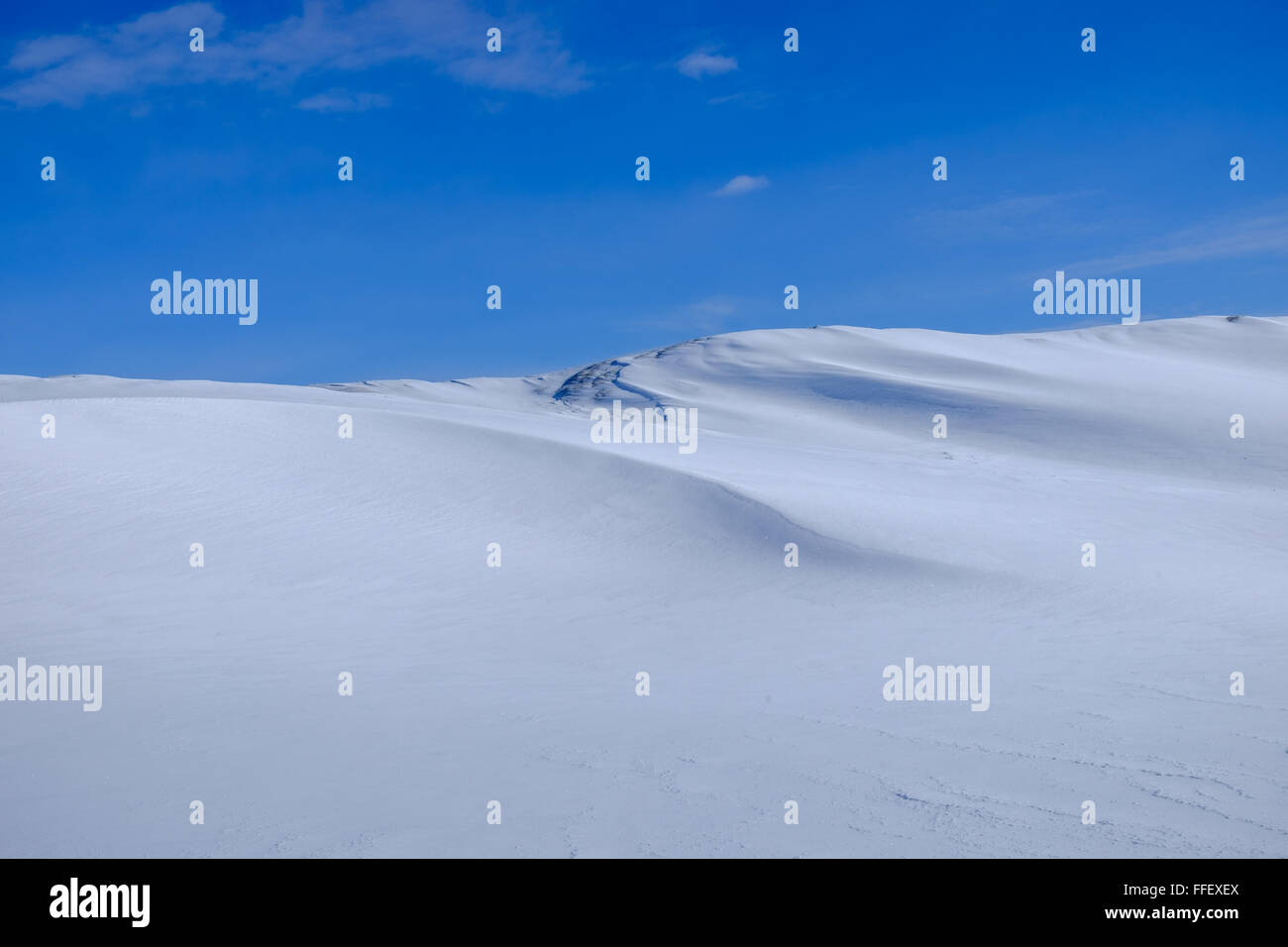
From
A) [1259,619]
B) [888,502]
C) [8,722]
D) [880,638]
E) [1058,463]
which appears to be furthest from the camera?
[1058,463]

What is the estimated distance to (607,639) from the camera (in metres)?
8.12

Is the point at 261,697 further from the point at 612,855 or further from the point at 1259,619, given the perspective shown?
the point at 1259,619

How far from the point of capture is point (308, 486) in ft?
42.0

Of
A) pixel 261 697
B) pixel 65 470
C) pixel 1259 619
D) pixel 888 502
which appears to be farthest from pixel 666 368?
pixel 261 697

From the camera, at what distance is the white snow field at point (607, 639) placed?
4.37 m

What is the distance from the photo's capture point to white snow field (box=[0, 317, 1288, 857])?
4367 millimetres

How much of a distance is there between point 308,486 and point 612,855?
32.3 feet

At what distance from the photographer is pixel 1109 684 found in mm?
6543

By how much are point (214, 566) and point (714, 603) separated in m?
5.01

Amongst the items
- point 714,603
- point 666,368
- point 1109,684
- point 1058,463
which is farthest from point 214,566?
point 666,368
